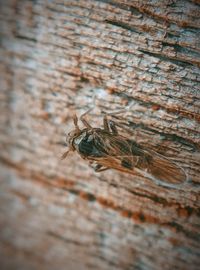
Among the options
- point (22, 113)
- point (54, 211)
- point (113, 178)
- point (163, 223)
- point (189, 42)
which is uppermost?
point (189, 42)

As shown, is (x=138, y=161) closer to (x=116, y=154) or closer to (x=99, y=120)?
(x=116, y=154)

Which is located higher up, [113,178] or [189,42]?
[189,42]

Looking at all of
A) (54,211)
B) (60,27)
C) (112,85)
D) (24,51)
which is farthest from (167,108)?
(54,211)

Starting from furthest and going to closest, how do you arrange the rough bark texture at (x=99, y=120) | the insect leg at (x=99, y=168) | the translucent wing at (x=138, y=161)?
the insect leg at (x=99, y=168)
the translucent wing at (x=138, y=161)
the rough bark texture at (x=99, y=120)

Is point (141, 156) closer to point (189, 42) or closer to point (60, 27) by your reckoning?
point (189, 42)

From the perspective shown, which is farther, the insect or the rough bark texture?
the insect

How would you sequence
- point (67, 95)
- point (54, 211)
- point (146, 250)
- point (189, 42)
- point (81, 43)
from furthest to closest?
point (54, 211)
point (146, 250)
point (67, 95)
point (81, 43)
point (189, 42)

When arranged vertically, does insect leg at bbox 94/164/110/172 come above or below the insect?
below
